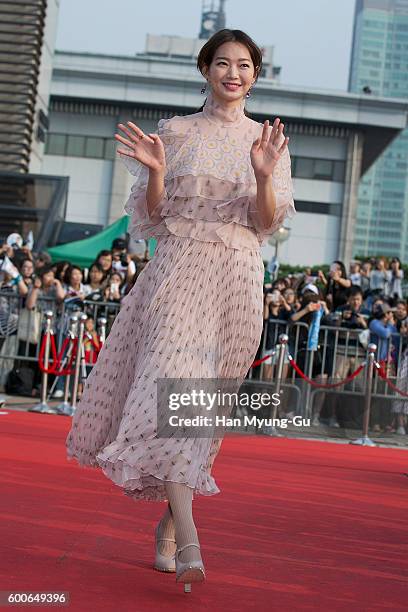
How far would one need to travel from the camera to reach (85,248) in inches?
739

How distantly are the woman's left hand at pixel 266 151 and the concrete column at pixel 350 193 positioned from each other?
43544 mm

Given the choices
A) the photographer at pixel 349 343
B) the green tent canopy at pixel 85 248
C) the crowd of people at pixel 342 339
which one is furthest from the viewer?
the green tent canopy at pixel 85 248

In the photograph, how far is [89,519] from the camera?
16.7ft

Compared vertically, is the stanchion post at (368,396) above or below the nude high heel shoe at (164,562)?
above

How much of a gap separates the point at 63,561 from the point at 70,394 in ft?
32.4

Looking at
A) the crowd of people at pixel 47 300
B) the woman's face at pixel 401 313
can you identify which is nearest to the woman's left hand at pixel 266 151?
the crowd of people at pixel 47 300

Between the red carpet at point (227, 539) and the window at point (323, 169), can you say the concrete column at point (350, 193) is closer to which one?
the window at point (323, 169)

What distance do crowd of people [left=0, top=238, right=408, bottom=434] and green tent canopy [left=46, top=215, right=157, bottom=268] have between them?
3609 millimetres

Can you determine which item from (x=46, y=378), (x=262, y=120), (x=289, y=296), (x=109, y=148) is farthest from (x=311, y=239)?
(x=46, y=378)

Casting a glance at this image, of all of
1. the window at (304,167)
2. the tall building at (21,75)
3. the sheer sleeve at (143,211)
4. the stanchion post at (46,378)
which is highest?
the window at (304,167)

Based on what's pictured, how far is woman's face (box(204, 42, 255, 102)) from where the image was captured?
4312 millimetres

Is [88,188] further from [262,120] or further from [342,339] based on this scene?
[342,339]

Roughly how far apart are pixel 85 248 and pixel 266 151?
14742mm

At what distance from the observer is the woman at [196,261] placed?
4.04 metres
